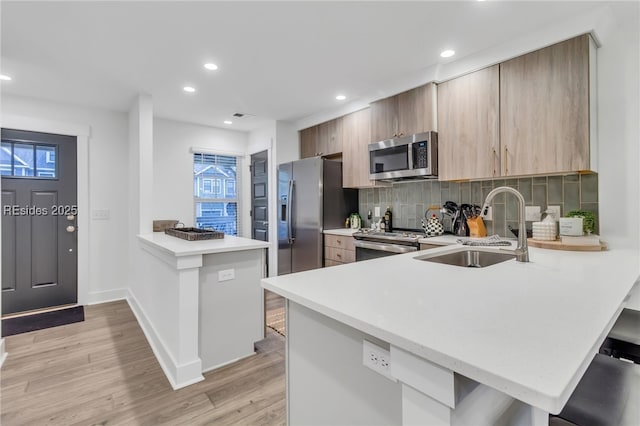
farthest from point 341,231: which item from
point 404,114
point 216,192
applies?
point 216,192

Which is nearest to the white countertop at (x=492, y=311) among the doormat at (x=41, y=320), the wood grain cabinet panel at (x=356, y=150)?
the wood grain cabinet panel at (x=356, y=150)

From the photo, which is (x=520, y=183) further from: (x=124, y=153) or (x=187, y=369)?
(x=124, y=153)

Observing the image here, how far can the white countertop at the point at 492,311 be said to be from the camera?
1.78 ft

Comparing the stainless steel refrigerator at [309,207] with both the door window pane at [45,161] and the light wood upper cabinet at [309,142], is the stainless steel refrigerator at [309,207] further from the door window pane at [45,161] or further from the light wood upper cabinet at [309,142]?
the door window pane at [45,161]

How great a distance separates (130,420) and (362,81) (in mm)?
3181

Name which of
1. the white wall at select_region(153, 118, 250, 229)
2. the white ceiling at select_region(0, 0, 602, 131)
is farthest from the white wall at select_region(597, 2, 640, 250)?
the white wall at select_region(153, 118, 250, 229)

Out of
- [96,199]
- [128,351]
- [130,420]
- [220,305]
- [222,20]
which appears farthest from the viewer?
[96,199]

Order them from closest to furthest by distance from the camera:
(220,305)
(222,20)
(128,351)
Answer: (222,20) → (220,305) → (128,351)

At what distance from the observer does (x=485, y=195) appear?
2826mm

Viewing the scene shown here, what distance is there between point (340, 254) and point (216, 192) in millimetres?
2582

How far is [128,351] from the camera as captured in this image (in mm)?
2510

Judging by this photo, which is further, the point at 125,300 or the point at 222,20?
the point at 125,300

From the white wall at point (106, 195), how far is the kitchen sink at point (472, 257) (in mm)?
3956

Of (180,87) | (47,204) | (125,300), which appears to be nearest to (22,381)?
(125,300)
